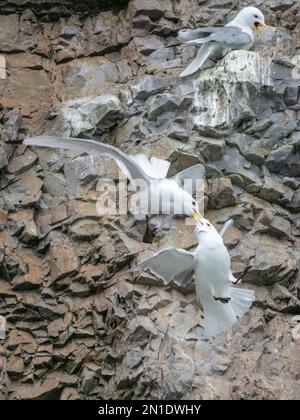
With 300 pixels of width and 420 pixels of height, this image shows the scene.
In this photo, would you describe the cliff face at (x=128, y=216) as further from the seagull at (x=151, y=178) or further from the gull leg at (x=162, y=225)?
the seagull at (x=151, y=178)

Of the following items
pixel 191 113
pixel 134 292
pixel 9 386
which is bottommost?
pixel 9 386

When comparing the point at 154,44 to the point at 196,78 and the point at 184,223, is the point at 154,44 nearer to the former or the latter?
the point at 196,78

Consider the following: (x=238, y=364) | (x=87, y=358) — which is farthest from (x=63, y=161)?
(x=238, y=364)

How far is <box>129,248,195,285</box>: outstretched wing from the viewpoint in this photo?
27.8 ft

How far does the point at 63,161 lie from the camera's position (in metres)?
10.1

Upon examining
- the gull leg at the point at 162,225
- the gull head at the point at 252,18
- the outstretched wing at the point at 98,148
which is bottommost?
the gull leg at the point at 162,225

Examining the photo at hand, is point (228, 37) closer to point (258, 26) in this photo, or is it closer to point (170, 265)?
point (258, 26)

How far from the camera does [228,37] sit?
10336mm

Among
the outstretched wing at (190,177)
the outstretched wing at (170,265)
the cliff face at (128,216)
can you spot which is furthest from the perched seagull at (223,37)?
the outstretched wing at (170,265)

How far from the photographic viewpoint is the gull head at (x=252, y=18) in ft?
34.6

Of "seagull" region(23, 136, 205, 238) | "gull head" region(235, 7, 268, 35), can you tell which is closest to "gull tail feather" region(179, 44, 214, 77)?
"gull head" region(235, 7, 268, 35)

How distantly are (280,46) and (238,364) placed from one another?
349cm

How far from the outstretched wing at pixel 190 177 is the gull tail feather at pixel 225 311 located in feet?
3.62

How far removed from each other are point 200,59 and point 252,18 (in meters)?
0.65
